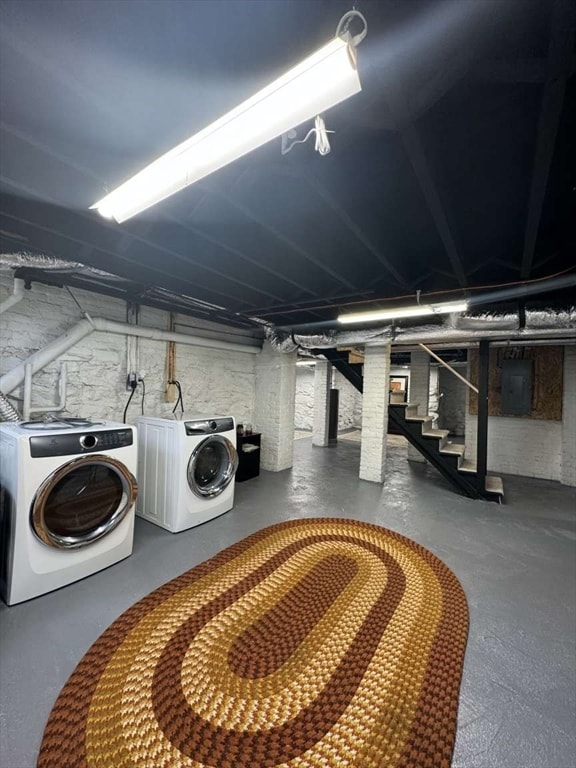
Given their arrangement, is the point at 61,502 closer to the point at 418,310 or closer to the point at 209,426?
the point at 209,426

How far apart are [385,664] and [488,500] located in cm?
321

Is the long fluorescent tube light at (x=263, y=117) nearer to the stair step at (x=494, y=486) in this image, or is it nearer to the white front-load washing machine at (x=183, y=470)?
the white front-load washing machine at (x=183, y=470)

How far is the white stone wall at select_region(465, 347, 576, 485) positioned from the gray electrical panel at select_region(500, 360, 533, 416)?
0.40 meters

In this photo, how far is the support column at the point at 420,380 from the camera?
6.27 m

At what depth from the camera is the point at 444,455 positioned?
4324 mm

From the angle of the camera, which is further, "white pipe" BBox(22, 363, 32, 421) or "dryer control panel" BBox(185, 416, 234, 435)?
"dryer control panel" BBox(185, 416, 234, 435)

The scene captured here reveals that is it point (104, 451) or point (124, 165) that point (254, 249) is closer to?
point (124, 165)

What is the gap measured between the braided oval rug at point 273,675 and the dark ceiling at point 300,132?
2.42 meters

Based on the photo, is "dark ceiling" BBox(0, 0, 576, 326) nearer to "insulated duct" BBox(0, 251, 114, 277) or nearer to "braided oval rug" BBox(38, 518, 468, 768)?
"insulated duct" BBox(0, 251, 114, 277)

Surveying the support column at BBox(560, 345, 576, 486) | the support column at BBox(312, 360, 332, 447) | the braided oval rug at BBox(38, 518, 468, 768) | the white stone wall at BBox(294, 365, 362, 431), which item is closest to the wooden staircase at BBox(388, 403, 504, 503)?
A: the support column at BBox(560, 345, 576, 486)

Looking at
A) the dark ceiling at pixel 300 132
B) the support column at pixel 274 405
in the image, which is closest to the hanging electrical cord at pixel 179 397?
the support column at pixel 274 405

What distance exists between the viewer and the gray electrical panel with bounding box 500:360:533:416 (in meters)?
4.93

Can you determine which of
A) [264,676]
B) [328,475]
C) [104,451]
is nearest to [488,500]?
[328,475]

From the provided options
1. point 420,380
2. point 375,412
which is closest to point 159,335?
point 375,412
